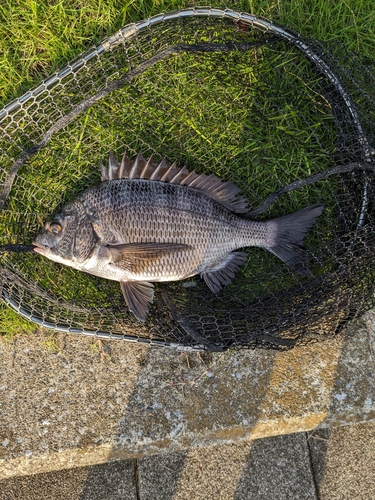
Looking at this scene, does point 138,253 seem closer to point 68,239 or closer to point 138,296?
point 138,296

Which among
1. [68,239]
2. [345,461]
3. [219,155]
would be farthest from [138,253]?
[345,461]

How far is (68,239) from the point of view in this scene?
7.97 ft

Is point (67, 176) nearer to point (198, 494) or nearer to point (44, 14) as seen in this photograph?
point (44, 14)

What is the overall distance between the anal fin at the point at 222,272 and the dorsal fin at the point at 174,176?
0.31 metres

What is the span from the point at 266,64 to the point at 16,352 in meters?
2.43

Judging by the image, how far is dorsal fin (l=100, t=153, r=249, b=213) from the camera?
8.21 feet

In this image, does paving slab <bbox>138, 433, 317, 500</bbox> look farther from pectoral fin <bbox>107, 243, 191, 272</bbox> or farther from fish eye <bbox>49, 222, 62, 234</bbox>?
fish eye <bbox>49, 222, 62, 234</bbox>

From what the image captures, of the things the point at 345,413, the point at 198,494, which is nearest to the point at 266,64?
the point at 345,413

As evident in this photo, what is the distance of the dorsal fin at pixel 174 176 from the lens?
250cm

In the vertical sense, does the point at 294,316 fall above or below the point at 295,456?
above

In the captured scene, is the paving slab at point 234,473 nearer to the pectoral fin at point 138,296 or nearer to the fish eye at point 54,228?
the pectoral fin at point 138,296

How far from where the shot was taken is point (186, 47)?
2.39 meters

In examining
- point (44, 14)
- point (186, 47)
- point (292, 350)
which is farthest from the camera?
point (292, 350)

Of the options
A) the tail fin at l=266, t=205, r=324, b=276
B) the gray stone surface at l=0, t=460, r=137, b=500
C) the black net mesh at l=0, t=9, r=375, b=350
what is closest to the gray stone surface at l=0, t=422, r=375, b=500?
the gray stone surface at l=0, t=460, r=137, b=500
